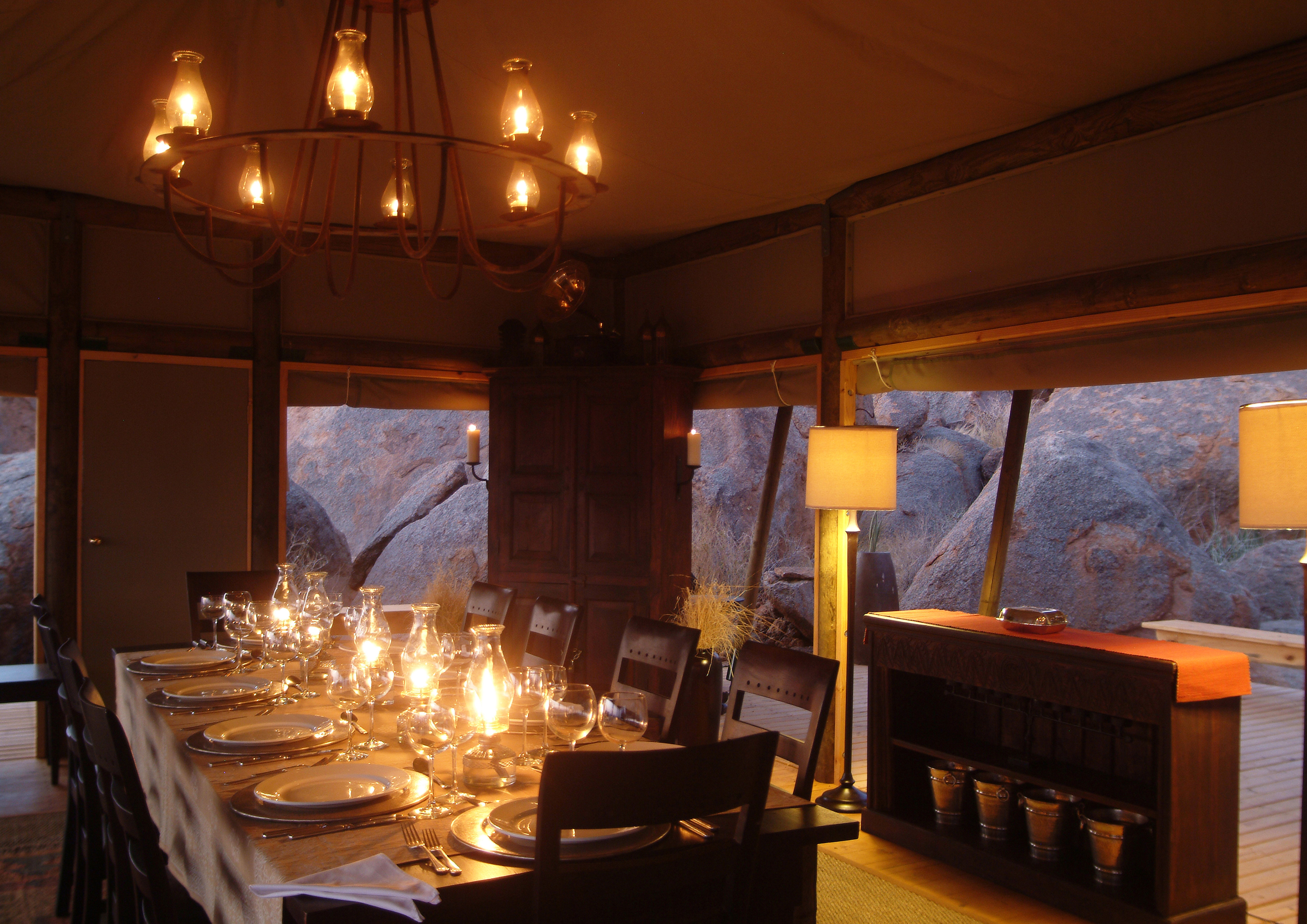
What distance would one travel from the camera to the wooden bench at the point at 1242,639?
4539 millimetres

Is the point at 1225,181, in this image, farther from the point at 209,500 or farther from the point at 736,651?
the point at 209,500

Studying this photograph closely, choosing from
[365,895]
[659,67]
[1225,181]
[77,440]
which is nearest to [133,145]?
[77,440]

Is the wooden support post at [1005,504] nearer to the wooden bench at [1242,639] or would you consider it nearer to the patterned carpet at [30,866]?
the wooden bench at [1242,639]

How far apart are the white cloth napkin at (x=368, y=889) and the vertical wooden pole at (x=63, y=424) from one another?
415 cm

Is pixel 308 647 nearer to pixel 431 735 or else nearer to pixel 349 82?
pixel 431 735

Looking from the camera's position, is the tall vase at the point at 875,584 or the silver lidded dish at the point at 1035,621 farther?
the tall vase at the point at 875,584

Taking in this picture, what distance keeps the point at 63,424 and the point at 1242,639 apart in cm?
592

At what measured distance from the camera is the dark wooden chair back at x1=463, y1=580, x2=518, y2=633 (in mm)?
4027

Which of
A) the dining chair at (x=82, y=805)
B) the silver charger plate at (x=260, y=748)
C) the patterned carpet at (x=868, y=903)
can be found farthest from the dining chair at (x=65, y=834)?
the patterned carpet at (x=868, y=903)

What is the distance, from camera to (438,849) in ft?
Answer: 5.51

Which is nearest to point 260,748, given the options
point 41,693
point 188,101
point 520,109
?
point 188,101

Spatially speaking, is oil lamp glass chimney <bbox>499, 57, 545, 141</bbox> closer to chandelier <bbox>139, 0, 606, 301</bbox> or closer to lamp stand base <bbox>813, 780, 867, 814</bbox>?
chandelier <bbox>139, 0, 606, 301</bbox>

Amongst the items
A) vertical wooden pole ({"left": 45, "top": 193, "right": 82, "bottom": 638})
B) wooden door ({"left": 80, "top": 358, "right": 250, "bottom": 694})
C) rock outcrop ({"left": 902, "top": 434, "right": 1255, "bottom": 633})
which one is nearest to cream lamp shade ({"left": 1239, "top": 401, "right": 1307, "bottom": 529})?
rock outcrop ({"left": 902, "top": 434, "right": 1255, "bottom": 633})

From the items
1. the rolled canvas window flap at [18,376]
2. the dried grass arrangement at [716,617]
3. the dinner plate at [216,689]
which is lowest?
the dried grass arrangement at [716,617]
